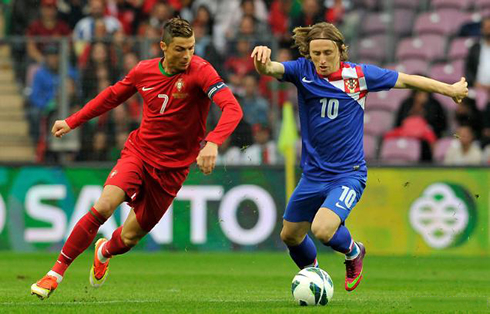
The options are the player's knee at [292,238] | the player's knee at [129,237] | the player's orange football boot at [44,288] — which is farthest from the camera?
the player's knee at [129,237]

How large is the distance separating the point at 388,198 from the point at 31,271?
576 cm

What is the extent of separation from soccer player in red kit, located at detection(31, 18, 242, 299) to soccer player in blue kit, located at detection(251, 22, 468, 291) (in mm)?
695

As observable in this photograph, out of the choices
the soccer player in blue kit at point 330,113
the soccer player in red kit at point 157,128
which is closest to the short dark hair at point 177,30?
the soccer player in red kit at point 157,128

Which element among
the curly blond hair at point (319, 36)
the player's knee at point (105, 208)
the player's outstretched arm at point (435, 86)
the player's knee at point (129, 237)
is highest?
the curly blond hair at point (319, 36)

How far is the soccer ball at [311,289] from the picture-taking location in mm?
8922

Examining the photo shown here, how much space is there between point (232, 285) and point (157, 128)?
258 centimetres

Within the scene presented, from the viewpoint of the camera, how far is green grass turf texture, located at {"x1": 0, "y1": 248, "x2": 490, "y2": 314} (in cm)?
890

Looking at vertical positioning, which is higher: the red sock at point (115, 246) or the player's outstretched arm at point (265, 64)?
the player's outstretched arm at point (265, 64)

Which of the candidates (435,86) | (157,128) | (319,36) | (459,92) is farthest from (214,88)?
(459,92)

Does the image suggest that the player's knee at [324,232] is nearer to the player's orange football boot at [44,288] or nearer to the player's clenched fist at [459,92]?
the player's clenched fist at [459,92]

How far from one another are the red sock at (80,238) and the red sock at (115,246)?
3.73 feet

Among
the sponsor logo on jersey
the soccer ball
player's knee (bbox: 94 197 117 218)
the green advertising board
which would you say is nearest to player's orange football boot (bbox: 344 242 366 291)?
the soccer ball

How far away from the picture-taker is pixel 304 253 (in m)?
9.97

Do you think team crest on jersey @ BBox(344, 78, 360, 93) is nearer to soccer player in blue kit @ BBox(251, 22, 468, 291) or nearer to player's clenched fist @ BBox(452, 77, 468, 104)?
soccer player in blue kit @ BBox(251, 22, 468, 291)
